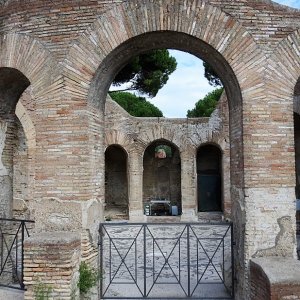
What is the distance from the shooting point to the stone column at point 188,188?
15.6 meters

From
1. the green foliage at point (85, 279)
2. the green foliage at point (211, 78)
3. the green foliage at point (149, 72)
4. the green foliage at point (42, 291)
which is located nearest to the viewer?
the green foliage at point (42, 291)

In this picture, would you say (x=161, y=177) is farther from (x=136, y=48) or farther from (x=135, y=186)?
(x=136, y=48)

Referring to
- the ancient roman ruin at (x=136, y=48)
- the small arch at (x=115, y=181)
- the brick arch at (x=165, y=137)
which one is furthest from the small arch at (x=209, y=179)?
the ancient roman ruin at (x=136, y=48)

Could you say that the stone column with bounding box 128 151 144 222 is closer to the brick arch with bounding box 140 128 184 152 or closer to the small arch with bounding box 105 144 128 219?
the brick arch with bounding box 140 128 184 152

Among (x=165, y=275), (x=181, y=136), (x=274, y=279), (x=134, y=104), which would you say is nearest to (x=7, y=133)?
(x=165, y=275)

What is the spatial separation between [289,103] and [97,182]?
9.45 ft

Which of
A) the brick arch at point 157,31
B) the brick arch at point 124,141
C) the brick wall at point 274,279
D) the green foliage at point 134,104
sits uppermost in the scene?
the green foliage at point 134,104

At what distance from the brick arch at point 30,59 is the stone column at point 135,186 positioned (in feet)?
32.9

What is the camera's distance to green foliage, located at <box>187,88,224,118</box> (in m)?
27.0

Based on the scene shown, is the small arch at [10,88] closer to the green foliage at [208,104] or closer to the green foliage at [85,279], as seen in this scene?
the green foliage at [85,279]

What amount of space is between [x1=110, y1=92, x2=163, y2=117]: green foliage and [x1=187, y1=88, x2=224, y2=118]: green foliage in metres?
3.22

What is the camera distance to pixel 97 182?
589cm

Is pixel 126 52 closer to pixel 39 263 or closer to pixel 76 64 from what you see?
pixel 76 64

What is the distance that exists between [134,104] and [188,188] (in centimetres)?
1249
